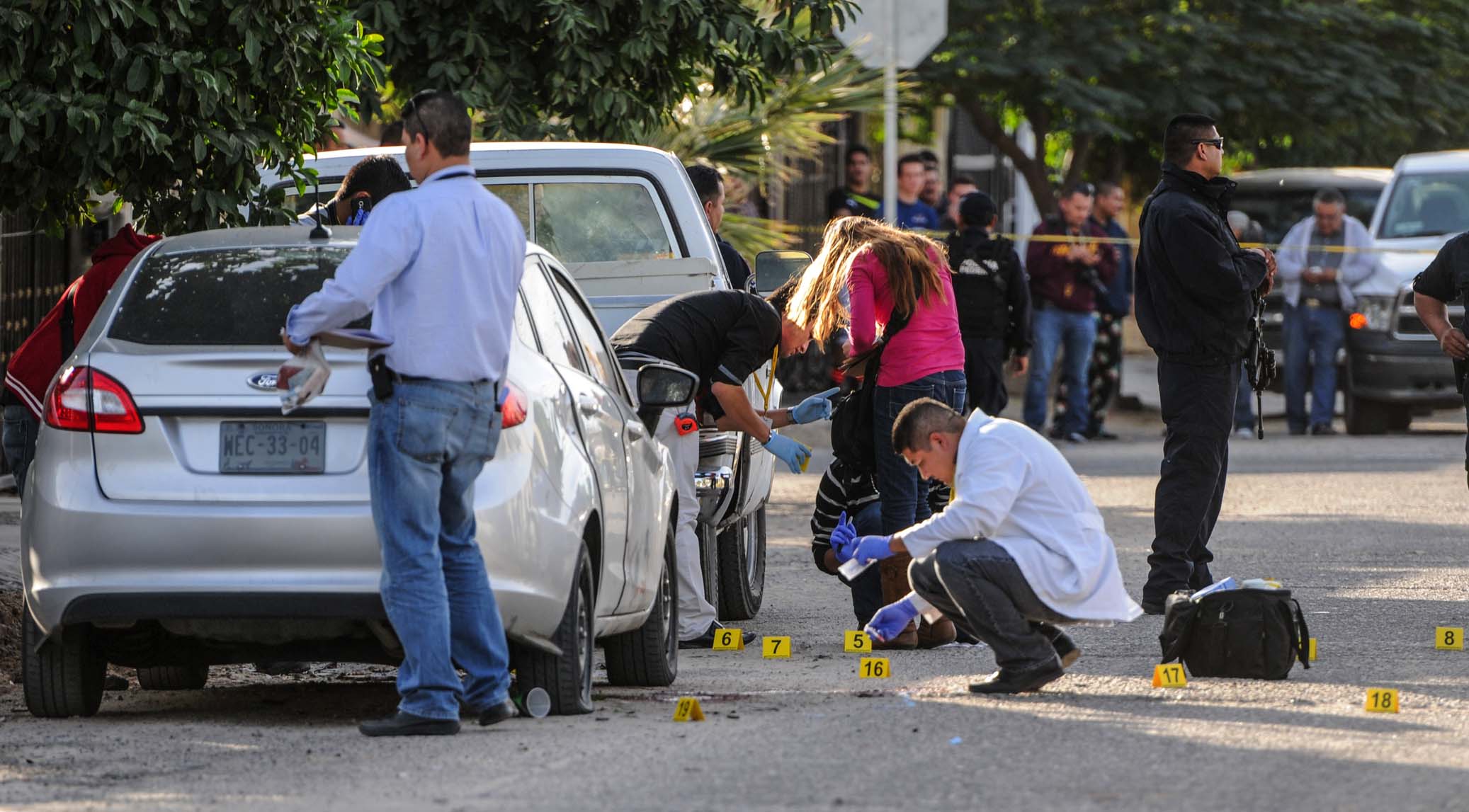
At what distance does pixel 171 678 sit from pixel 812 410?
254cm

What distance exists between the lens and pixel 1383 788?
5867 millimetres

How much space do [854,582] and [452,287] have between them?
11.0 feet

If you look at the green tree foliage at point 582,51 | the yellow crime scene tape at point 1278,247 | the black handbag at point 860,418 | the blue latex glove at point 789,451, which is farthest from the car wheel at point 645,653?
the yellow crime scene tape at point 1278,247

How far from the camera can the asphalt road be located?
5.78 metres

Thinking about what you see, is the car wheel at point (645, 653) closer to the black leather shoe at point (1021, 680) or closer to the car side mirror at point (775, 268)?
the black leather shoe at point (1021, 680)

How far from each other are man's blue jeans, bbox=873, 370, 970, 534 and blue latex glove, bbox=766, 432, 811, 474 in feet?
1.06

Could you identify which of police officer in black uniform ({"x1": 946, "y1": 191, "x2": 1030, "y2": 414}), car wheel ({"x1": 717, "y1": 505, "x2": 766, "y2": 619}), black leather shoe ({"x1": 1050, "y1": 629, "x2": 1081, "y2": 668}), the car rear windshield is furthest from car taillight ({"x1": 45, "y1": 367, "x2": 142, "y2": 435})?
police officer in black uniform ({"x1": 946, "y1": 191, "x2": 1030, "y2": 414})

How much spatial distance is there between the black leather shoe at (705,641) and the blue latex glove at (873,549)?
2.06 meters

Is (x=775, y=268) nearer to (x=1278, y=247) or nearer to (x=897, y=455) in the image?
(x=897, y=455)

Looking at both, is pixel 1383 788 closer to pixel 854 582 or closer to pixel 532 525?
pixel 532 525

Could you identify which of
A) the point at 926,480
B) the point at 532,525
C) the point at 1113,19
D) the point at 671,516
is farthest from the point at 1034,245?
the point at 532,525

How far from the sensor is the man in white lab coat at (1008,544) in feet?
24.2

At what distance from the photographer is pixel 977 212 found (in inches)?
597

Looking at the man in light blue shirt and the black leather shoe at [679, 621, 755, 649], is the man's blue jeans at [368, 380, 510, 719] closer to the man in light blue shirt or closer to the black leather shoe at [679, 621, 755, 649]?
the man in light blue shirt
